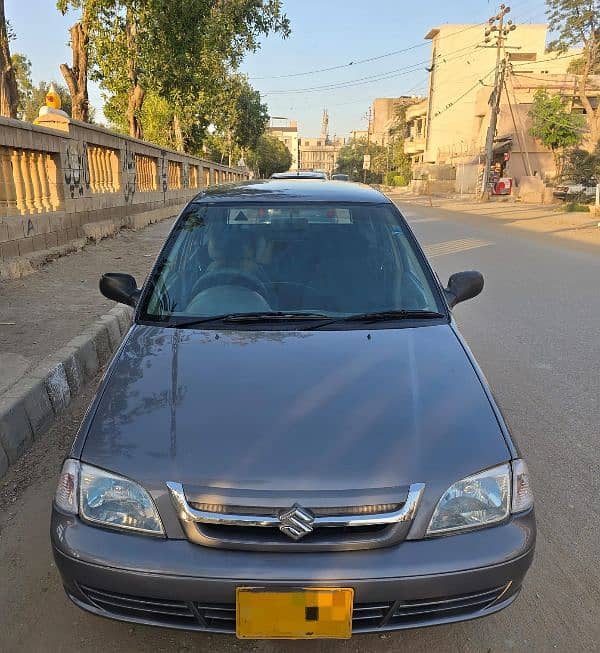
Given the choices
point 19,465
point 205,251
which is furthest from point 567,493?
point 19,465

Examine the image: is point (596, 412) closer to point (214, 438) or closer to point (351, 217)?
point (351, 217)

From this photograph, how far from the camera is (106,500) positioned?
1.80 metres

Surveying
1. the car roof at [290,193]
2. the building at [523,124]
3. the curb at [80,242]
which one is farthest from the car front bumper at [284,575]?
the building at [523,124]

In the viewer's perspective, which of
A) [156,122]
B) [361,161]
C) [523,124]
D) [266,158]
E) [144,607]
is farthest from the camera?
[361,161]

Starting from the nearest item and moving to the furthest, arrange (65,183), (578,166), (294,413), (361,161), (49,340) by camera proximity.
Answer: (294,413) < (49,340) < (65,183) < (578,166) < (361,161)

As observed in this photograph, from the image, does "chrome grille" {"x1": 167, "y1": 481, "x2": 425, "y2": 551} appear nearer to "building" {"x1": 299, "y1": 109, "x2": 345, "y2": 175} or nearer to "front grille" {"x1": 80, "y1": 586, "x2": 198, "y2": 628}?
"front grille" {"x1": 80, "y1": 586, "x2": 198, "y2": 628}

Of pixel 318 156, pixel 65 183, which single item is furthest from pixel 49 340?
pixel 318 156

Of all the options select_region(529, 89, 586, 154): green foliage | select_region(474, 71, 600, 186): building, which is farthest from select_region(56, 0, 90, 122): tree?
select_region(474, 71, 600, 186): building

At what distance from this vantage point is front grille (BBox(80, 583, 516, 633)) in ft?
5.52

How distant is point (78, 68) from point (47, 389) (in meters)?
13.8

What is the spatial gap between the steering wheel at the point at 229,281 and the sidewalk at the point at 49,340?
134 centimetres

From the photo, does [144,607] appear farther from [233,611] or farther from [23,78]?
[23,78]

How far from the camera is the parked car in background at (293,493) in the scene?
1.65 meters

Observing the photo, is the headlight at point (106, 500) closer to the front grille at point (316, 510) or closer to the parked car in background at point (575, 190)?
the front grille at point (316, 510)
